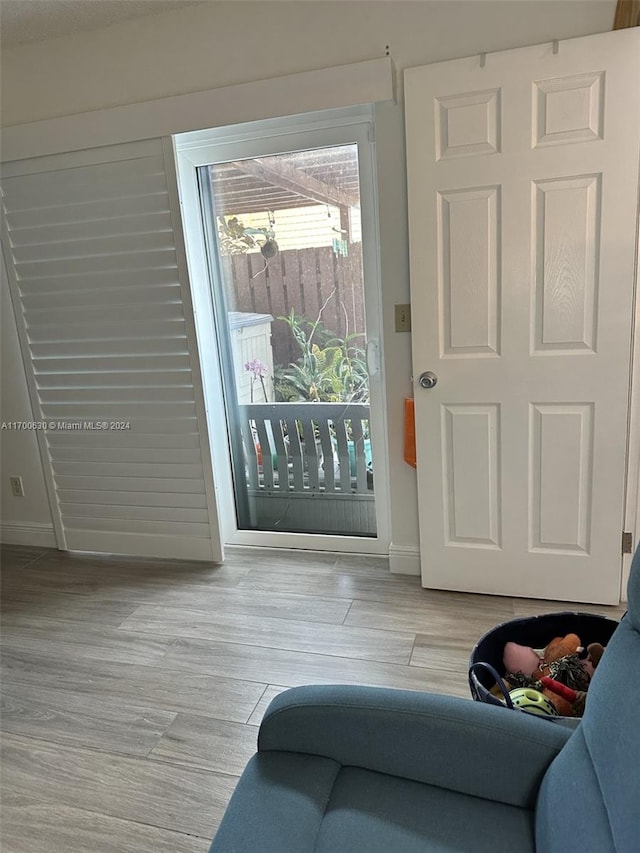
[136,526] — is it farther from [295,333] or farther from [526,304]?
[526,304]

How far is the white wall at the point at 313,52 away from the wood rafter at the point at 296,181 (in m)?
0.33

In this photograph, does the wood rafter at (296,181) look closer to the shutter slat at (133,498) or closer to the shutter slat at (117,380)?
the shutter slat at (117,380)

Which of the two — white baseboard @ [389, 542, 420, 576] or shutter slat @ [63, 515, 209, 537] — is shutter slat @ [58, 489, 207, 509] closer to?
shutter slat @ [63, 515, 209, 537]

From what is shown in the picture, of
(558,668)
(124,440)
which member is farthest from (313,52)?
(558,668)

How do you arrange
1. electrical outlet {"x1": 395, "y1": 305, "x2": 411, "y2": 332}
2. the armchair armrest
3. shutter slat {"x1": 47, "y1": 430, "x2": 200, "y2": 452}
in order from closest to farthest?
the armchair armrest
electrical outlet {"x1": 395, "y1": 305, "x2": 411, "y2": 332}
shutter slat {"x1": 47, "y1": 430, "x2": 200, "y2": 452}

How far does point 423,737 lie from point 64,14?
9.21 ft

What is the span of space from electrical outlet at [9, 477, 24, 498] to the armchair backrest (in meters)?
3.08

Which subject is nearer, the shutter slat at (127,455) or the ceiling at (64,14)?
the ceiling at (64,14)

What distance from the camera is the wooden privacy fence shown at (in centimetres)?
268

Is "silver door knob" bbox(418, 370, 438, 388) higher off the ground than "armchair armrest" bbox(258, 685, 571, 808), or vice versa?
"silver door knob" bbox(418, 370, 438, 388)

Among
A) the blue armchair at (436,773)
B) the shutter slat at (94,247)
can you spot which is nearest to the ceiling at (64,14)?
the shutter slat at (94,247)

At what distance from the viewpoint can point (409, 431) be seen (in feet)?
8.19

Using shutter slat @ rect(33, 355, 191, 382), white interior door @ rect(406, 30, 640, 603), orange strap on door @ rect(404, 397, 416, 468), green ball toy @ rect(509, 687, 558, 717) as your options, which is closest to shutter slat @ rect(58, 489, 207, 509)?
shutter slat @ rect(33, 355, 191, 382)

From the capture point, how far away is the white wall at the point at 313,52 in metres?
2.07
